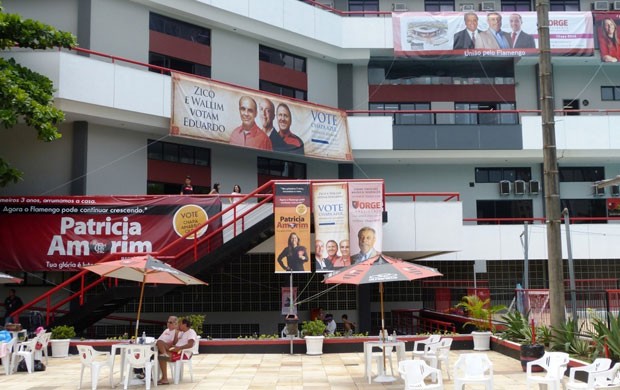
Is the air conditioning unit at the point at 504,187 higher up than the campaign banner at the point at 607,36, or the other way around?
the campaign banner at the point at 607,36

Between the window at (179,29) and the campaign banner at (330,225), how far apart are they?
1056cm

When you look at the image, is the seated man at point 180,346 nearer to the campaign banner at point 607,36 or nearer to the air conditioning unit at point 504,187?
the air conditioning unit at point 504,187

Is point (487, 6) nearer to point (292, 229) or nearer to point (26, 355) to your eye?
point (292, 229)

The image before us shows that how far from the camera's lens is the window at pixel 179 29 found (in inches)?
1059

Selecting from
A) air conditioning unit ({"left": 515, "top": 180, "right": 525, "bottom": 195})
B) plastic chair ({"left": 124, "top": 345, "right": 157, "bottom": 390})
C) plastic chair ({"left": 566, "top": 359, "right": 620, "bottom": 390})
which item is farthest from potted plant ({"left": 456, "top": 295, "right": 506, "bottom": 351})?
air conditioning unit ({"left": 515, "top": 180, "right": 525, "bottom": 195})

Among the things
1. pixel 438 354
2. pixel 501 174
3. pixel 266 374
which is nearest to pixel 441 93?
pixel 501 174

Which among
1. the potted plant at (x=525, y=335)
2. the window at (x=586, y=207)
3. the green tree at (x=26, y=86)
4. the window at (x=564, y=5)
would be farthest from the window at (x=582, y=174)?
the green tree at (x=26, y=86)

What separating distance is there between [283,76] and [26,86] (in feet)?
42.4

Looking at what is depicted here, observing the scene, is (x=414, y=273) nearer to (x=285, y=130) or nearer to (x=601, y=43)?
(x=285, y=130)

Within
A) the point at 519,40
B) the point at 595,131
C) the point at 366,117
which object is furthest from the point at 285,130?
the point at 595,131

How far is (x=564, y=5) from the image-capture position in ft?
115

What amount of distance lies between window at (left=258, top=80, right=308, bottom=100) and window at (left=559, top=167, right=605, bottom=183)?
13.4 meters

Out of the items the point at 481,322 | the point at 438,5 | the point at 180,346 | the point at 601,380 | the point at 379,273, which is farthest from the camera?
the point at 438,5

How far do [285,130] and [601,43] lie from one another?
16.0 m
